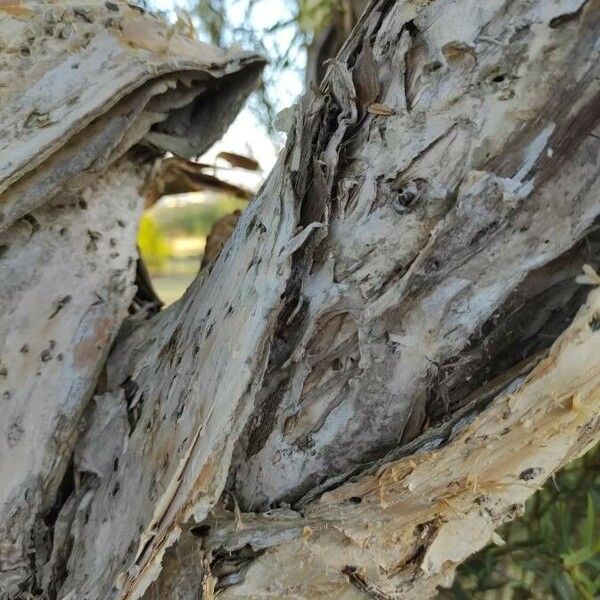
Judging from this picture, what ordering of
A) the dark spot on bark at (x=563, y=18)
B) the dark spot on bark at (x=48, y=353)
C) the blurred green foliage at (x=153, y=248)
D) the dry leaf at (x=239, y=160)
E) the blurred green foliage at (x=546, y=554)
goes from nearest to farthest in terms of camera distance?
the dark spot on bark at (x=563, y=18) < the dark spot on bark at (x=48, y=353) < the blurred green foliage at (x=546, y=554) < the dry leaf at (x=239, y=160) < the blurred green foliage at (x=153, y=248)

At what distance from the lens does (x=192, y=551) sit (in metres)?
0.65

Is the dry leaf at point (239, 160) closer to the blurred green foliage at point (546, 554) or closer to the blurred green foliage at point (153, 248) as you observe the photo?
the blurred green foliage at point (546, 554)

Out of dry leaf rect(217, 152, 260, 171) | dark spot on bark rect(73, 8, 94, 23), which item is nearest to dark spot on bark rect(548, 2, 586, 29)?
dark spot on bark rect(73, 8, 94, 23)

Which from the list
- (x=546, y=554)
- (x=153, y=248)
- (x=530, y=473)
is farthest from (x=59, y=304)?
(x=153, y=248)

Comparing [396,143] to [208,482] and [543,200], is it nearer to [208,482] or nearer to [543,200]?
[543,200]

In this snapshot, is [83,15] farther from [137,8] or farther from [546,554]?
[546,554]

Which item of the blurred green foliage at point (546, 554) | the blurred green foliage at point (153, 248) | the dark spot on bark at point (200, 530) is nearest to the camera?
the dark spot on bark at point (200, 530)

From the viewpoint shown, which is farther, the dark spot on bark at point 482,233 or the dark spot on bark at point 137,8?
the dark spot on bark at point 137,8

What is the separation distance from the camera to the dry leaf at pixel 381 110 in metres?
0.62

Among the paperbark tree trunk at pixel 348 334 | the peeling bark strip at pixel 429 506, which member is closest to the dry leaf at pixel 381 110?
the paperbark tree trunk at pixel 348 334

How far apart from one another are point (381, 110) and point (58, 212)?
368mm

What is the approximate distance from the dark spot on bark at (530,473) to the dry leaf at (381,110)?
1.04ft

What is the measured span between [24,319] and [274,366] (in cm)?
28

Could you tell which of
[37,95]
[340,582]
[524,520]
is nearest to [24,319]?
[37,95]
